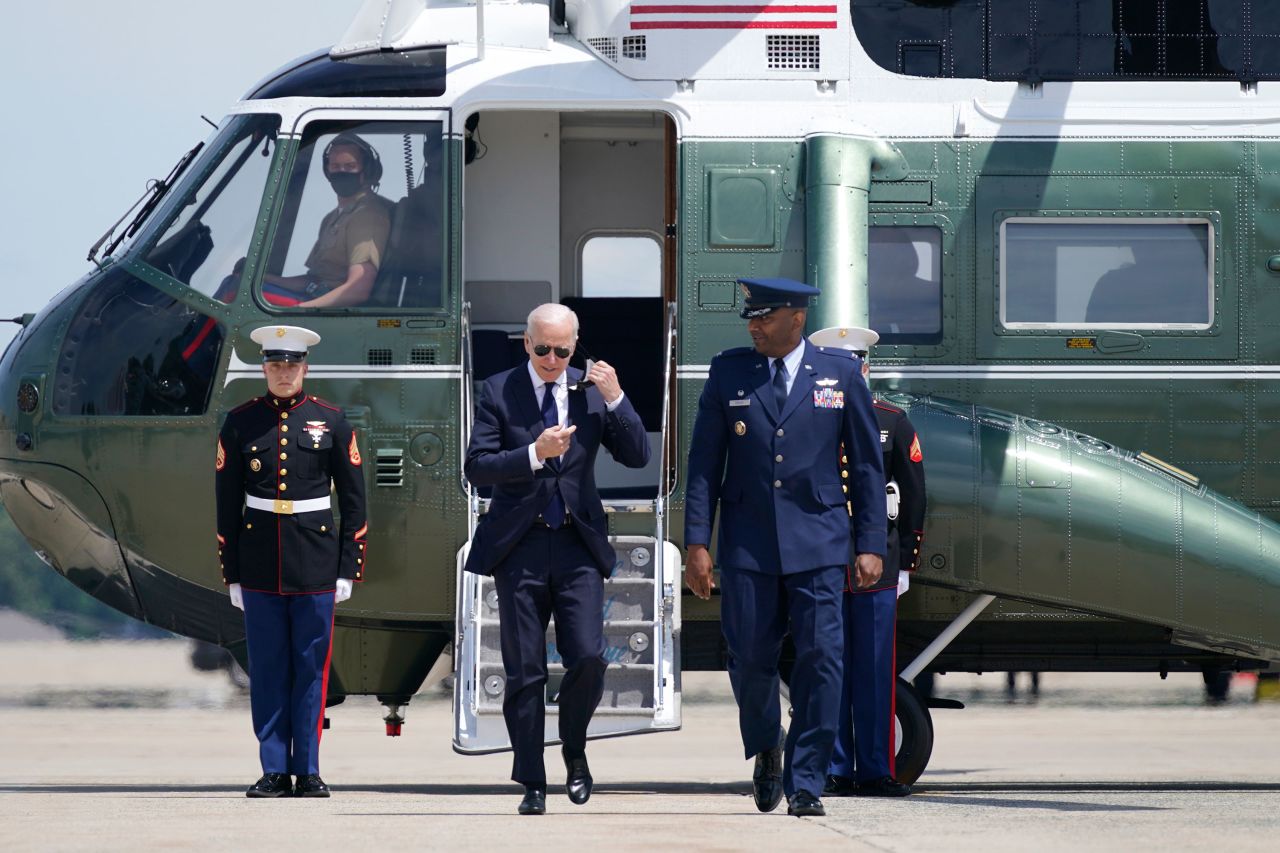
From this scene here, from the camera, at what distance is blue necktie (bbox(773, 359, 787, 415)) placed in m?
6.62

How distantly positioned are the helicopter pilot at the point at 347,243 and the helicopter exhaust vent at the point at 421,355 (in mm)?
321

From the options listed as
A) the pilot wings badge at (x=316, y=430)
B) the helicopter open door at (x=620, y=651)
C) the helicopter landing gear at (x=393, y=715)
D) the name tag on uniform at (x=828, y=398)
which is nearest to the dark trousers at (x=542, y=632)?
the helicopter open door at (x=620, y=651)

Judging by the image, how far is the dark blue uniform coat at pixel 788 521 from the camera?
21.2 ft

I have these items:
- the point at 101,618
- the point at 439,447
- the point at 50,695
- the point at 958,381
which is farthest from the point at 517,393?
the point at 50,695

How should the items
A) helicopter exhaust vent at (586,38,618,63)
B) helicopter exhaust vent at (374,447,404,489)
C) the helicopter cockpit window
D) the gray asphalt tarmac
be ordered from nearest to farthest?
the gray asphalt tarmac < helicopter exhaust vent at (374,447,404,489) < the helicopter cockpit window < helicopter exhaust vent at (586,38,618,63)

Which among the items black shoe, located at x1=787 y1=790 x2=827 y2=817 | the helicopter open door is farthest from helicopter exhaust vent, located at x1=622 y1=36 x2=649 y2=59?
black shoe, located at x1=787 y1=790 x2=827 y2=817

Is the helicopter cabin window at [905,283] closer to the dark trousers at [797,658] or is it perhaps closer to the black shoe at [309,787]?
the dark trousers at [797,658]

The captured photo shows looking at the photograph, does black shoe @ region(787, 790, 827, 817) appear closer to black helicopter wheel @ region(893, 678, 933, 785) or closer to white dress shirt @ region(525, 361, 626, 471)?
white dress shirt @ region(525, 361, 626, 471)

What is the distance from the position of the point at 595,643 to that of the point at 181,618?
272 centimetres

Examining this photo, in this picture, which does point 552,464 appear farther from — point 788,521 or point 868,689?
point 868,689

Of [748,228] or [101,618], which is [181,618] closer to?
[748,228]

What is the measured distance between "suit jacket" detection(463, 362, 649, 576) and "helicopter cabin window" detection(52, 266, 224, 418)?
2.10 m

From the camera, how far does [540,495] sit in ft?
21.9

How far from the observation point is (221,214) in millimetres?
8719
